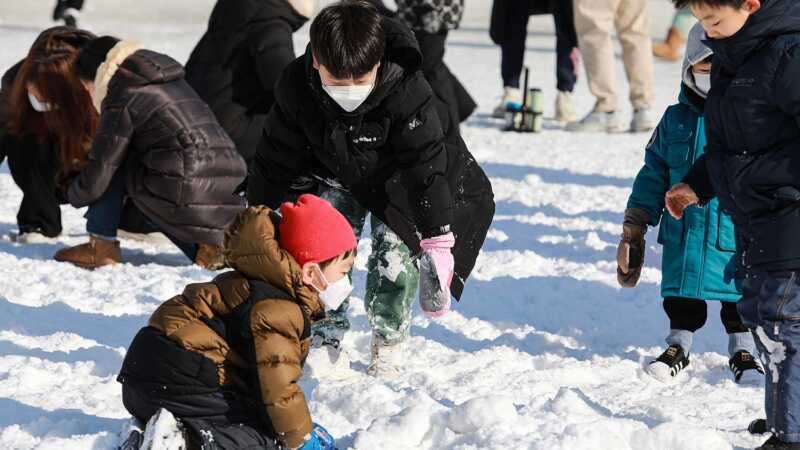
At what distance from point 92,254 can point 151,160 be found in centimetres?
51

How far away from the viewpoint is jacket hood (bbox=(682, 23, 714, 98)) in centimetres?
363

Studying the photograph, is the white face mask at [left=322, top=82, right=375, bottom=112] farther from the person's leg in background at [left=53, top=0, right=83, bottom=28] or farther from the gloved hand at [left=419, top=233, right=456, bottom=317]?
the person's leg in background at [left=53, top=0, right=83, bottom=28]

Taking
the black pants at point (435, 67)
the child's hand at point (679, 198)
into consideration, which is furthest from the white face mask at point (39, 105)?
the child's hand at point (679, 198)

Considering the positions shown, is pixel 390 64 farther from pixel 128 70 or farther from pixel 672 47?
pixel 672 47

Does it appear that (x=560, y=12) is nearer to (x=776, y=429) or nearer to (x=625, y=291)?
(x=625, y=291)

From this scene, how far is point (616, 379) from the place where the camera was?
3.81m

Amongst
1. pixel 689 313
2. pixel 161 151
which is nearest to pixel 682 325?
pixel 689 313

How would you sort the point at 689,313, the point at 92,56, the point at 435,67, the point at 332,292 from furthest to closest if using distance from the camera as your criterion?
1. the point at 435,67
2. the point at 92,56
3. the point at 689,313
4. the point at 332,292

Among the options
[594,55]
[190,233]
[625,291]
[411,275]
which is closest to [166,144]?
[190,233]

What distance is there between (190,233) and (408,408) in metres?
2.17

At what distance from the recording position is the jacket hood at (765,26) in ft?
9.38

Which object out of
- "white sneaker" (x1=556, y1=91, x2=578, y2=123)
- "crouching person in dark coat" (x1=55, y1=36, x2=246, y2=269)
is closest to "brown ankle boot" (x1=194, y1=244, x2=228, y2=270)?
"crouching person in dark coat" (x1=55, y1=36, x2=246, y2=269)

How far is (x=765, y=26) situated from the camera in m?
2.86

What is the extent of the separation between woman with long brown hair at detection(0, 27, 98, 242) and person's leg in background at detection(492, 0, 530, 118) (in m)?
4.74
